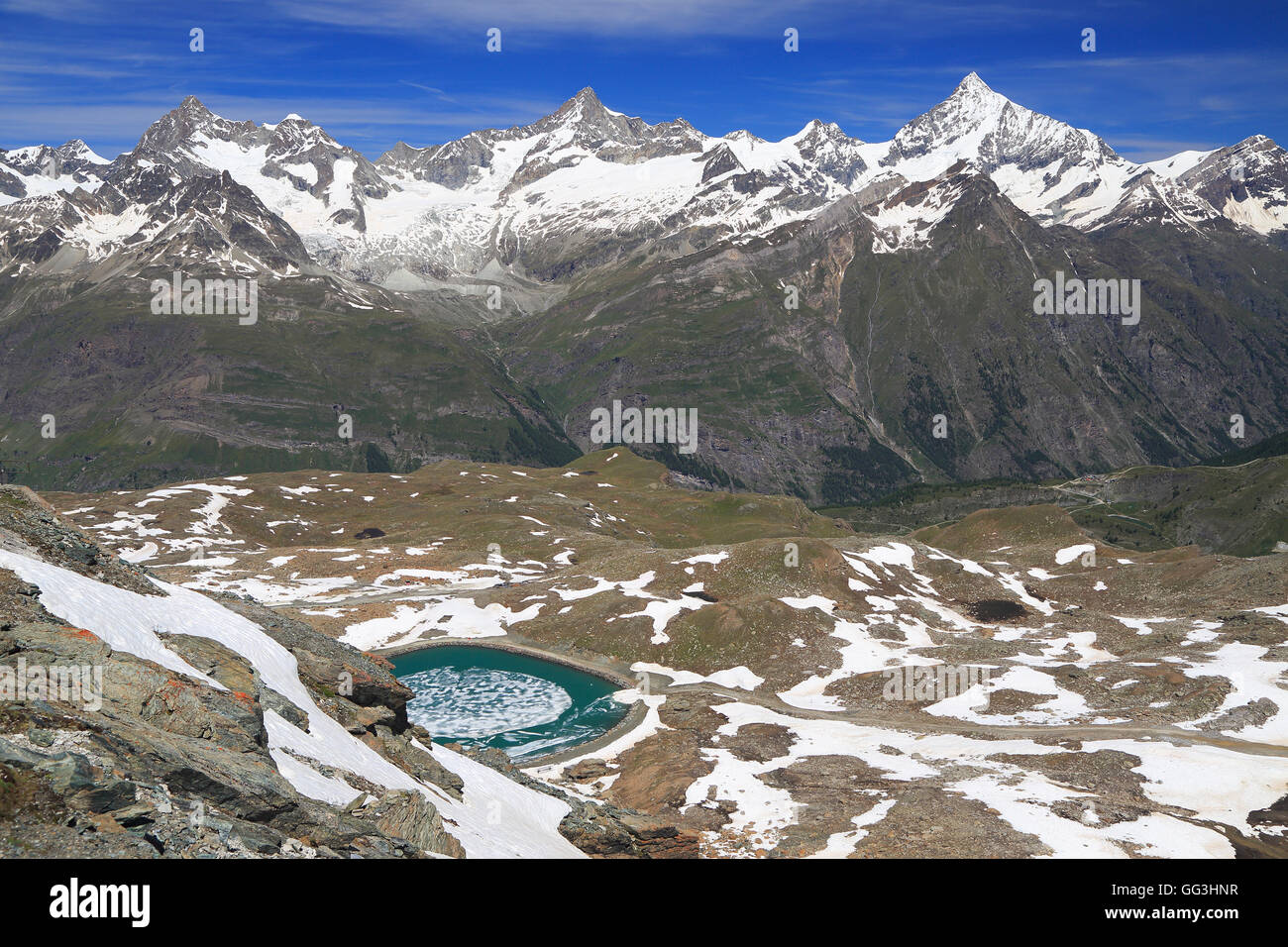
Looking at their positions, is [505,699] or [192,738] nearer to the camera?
[192,738]

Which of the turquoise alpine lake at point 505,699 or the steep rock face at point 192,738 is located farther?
the turquoise alpine lake at point 505,699

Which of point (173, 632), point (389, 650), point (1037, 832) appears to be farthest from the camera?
point (389, 650)

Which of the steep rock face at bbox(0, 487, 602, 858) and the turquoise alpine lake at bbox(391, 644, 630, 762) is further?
the turquoise alpine lake at bbox(391, 644, 630, 762)

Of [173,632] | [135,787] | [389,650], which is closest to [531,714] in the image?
[389,650]

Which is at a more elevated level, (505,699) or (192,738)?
(192,738)

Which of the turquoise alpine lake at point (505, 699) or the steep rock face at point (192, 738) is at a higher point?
the steep rock face at point (192, 738)

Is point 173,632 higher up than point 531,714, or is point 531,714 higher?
point 173,632

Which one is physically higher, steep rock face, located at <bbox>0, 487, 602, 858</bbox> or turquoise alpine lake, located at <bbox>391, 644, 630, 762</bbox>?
steep rock face, located at <bbox>0, 487, 602, 858</bbox>
